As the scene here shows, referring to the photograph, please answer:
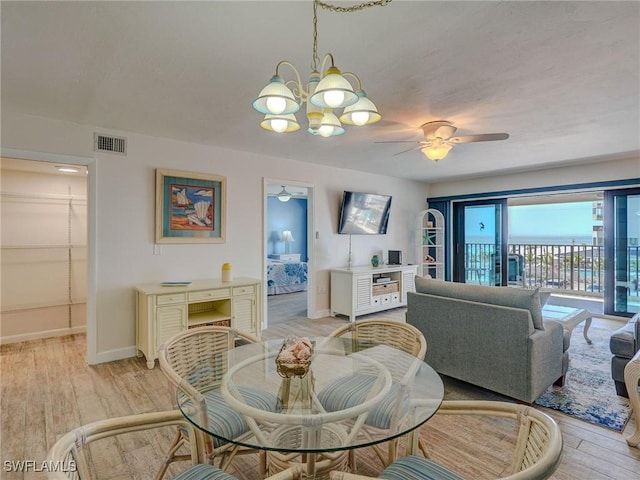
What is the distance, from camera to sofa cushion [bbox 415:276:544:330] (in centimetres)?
252

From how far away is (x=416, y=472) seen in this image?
48.1 inches

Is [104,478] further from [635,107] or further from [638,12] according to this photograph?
[635,107]

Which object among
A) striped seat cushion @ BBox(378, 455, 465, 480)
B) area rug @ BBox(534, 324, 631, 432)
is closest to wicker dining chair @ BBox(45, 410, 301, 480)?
striped seat cushion @ BBox(378, 455, 465, 480)

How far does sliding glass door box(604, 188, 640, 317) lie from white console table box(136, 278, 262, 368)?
5.43 meters

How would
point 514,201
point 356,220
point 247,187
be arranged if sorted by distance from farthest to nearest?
point 514,201 < point 356,220 < point 247,187

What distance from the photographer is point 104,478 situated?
1.81m

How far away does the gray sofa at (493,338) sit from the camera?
8.13 feet

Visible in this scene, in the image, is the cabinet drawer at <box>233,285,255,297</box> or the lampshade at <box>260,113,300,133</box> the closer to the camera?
the lampshade at <box>260,113,300,133</box>

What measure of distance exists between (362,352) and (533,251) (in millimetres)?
6730

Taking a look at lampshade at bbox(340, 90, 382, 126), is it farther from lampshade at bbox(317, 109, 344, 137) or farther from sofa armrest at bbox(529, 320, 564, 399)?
sofa armrest at bbox(529, 320, 564, 399)

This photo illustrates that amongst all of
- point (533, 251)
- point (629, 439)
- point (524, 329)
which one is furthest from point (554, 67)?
point (533, 251)

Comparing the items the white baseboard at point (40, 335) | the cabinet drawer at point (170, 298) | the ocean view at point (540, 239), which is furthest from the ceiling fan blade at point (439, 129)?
the white baseboard at point (40, 335)

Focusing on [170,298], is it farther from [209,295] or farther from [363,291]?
[363,291]

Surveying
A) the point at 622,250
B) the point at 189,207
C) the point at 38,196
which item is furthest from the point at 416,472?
the point at 622,250
